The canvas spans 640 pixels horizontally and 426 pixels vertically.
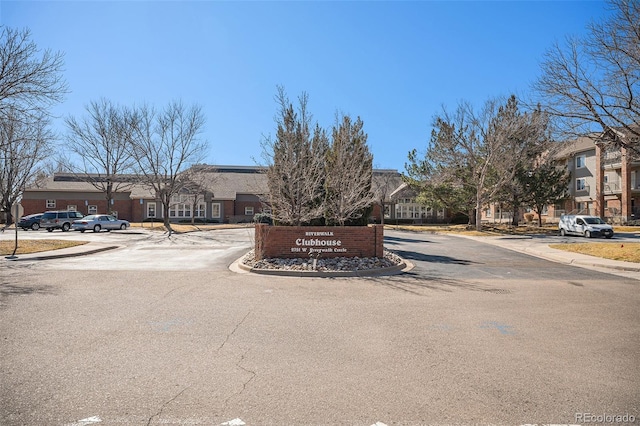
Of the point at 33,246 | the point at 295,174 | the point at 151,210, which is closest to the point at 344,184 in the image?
the point at 295,174

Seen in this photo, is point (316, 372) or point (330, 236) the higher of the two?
point (330, 236)

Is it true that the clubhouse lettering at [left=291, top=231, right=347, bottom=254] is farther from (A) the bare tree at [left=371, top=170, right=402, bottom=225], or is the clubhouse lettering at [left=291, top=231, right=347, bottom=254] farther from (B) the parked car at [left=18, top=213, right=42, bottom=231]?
(B) the parked car at [left=18, top=213, right=42, bottom=231]

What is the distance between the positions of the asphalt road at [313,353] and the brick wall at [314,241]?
146 inches

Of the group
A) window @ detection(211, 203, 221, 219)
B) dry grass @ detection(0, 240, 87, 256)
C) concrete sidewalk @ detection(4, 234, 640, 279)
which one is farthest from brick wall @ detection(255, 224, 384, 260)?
window @ detection(211, 203, 221, 219)

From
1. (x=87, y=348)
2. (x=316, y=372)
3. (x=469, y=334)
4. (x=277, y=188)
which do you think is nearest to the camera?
(x=316, y=372)

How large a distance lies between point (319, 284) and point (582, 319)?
613cm

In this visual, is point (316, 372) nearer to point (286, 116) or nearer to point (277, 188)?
point (277, 188)

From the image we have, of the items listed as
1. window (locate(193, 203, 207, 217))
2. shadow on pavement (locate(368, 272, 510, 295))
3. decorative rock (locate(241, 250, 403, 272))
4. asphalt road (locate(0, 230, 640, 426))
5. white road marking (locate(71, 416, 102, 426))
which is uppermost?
window (locate(193, 203, 207, 217))

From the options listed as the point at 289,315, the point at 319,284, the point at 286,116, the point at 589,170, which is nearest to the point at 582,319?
the point at 289,315

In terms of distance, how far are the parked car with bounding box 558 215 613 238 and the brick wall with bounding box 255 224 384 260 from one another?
23160 mm

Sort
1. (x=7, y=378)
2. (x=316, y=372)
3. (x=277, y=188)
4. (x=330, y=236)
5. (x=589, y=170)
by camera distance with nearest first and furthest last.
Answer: (x=7, y=378) → (x=316, y=372) → (x=330, y=236) → (x=277, y=188) → (x=589, y=170)

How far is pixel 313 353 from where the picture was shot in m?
5.53

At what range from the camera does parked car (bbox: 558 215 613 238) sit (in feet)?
97.1

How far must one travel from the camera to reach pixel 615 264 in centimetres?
1541
